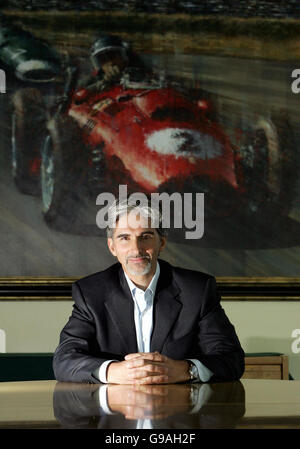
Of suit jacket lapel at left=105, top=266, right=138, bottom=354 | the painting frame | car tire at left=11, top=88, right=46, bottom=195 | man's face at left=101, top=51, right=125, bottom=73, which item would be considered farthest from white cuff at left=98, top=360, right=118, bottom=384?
man's face at left=101, top=51, right=125, bottom=73

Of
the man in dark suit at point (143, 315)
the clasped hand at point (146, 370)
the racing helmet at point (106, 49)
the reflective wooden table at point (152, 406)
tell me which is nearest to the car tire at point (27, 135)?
the racing helmet at point (106, 49)

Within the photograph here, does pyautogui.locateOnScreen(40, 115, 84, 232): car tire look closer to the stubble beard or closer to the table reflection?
the stubble beard

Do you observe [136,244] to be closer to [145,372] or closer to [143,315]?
[143,315]

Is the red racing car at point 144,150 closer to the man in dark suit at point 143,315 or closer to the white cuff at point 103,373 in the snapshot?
the man in dark suit at point 143,315

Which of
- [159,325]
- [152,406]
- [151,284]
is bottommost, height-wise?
[152,406]

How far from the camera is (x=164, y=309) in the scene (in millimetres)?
2723

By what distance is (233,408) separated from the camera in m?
1.89

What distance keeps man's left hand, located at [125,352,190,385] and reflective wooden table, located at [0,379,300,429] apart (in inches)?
1.7

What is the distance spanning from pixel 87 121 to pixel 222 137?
2.86 feet

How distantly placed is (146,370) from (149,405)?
420mm

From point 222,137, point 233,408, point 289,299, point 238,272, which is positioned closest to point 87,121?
point 222,137

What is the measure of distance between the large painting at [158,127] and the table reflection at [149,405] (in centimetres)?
194

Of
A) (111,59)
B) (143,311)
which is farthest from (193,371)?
(111,59)
